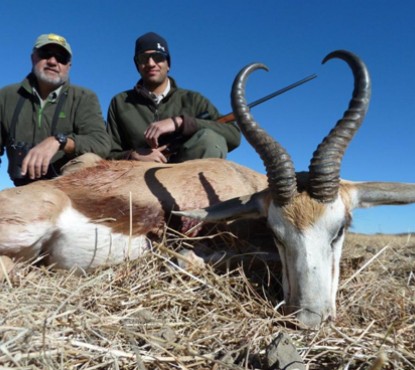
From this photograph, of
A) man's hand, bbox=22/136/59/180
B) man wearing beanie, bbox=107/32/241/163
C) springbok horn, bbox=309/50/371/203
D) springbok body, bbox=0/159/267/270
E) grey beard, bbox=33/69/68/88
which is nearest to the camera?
springbok horn, bbox=309/50/371/203

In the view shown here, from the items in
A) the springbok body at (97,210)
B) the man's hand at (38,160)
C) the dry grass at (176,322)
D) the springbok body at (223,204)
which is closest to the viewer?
the dry grass at (176,322)

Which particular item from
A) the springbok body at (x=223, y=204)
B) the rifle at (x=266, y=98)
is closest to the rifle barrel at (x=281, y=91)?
the rifle at (x=266, y=98)

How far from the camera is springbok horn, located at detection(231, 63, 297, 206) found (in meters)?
3.17

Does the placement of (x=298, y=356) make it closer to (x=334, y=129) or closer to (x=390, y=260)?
(x=334, y=129)

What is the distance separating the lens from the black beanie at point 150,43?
6750 mm

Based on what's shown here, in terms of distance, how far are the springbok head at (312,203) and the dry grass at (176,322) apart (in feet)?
0.74

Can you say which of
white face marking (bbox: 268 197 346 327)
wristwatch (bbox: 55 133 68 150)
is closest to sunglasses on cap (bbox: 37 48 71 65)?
wristwatch (bbox: 55 133 68 150)

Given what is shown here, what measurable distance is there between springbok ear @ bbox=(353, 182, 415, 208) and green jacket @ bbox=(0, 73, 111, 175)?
342 cm

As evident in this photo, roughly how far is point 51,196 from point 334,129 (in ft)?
7.79

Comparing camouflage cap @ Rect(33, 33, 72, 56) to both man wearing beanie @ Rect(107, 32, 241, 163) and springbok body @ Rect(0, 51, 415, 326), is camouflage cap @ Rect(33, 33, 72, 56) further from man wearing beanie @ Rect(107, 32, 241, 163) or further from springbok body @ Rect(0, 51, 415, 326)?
springbok body @ Rect(0, 51, 415, 326)

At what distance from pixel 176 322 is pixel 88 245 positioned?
147cm

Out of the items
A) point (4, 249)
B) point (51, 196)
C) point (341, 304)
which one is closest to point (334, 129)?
point (341, 304)

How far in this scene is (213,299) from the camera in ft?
10.3

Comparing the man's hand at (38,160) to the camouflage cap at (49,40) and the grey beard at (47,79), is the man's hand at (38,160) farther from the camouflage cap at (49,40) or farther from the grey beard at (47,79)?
the camouflage cap at (49,40)
